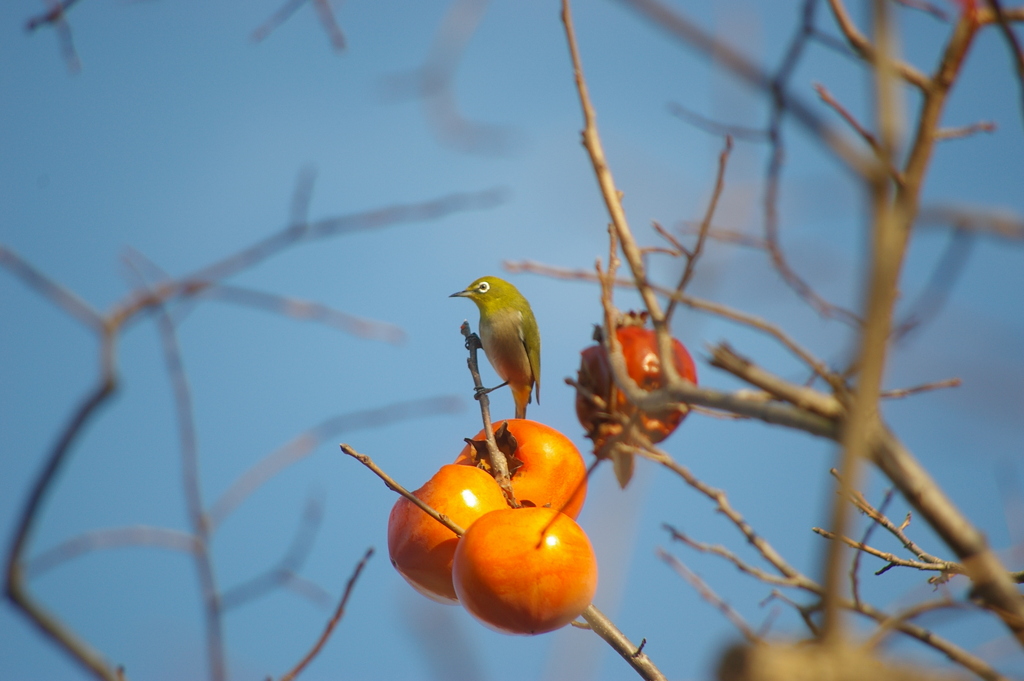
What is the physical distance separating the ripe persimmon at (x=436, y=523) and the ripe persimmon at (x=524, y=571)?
0.55 ft

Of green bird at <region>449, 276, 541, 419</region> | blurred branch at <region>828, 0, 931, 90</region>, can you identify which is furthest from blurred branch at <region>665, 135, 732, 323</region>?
green bird at <region>449, 276, 541, 419</region>

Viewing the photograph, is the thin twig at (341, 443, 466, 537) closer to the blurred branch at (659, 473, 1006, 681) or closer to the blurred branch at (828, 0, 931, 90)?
the blurred branch at (659, 473, 1006, 681)

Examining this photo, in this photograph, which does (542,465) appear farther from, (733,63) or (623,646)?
(733,63)

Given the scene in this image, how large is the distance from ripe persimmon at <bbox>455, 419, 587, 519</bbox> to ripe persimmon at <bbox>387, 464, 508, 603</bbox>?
17cm

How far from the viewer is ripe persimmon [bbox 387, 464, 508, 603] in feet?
7.78

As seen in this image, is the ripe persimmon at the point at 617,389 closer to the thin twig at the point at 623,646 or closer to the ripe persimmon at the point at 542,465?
the ripe persimmon at the point at 542,465

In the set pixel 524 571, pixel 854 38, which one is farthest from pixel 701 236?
pixel 524 571

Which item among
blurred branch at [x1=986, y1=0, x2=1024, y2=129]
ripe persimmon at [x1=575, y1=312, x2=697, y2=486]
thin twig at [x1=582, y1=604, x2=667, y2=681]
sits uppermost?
ripe persimmon at [x1=575, y1=312, x2=697, y2=486]

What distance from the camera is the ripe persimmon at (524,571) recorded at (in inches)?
82.6

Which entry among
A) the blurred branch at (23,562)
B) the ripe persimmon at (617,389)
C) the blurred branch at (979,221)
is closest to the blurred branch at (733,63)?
the blurred branch at (979,221)

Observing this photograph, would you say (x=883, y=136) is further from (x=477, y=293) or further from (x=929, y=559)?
(x=477, y=293)

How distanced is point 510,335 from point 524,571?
306 centimetres

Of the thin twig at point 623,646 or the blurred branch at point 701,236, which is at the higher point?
the blurred branch at point 701,236

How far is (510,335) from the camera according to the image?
5.09 m
